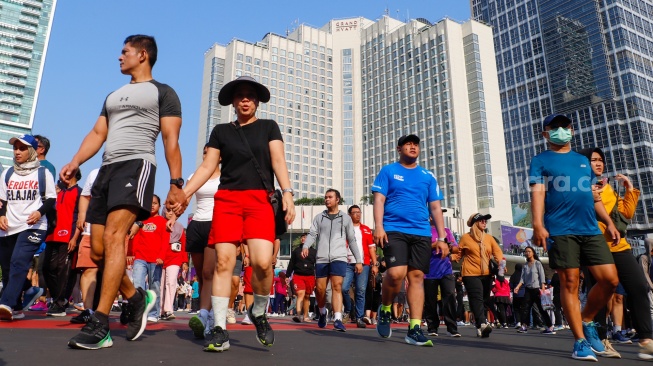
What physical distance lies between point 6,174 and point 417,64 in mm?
106517

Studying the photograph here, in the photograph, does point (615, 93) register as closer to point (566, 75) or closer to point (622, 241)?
point (566, 75)

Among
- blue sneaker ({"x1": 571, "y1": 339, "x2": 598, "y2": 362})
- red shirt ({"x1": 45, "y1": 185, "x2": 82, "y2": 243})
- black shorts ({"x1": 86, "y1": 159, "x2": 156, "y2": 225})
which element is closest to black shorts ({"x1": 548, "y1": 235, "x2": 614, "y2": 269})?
blue sneaker ({"x1": 571, "y1": 339, "x2": 598, "y2": 362})

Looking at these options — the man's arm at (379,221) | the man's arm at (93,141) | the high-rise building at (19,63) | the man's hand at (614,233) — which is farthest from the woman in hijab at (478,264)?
the high-rise building at (19,63)

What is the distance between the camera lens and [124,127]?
3.89 m

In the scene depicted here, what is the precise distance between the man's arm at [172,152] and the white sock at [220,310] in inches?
29.4

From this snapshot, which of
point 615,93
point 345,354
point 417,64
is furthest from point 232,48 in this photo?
point 345,354

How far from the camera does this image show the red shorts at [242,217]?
12.2 ft

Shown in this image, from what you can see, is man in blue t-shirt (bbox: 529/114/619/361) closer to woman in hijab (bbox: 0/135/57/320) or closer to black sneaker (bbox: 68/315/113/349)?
black sneaker (bbox: 68/315/113/349)

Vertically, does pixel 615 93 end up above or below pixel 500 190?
above

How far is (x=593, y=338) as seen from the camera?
4207mm

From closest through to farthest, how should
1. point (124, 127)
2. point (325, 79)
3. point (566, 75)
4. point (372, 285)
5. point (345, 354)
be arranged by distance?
point (345, 354) → point (124, 127) → point (372, 285) → point (566, 75) → point (325, 79)

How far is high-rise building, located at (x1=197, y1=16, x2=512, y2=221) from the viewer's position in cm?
9406

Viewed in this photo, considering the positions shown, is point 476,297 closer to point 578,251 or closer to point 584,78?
point 578,251

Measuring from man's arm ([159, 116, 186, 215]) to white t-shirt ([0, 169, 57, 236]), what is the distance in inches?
115
